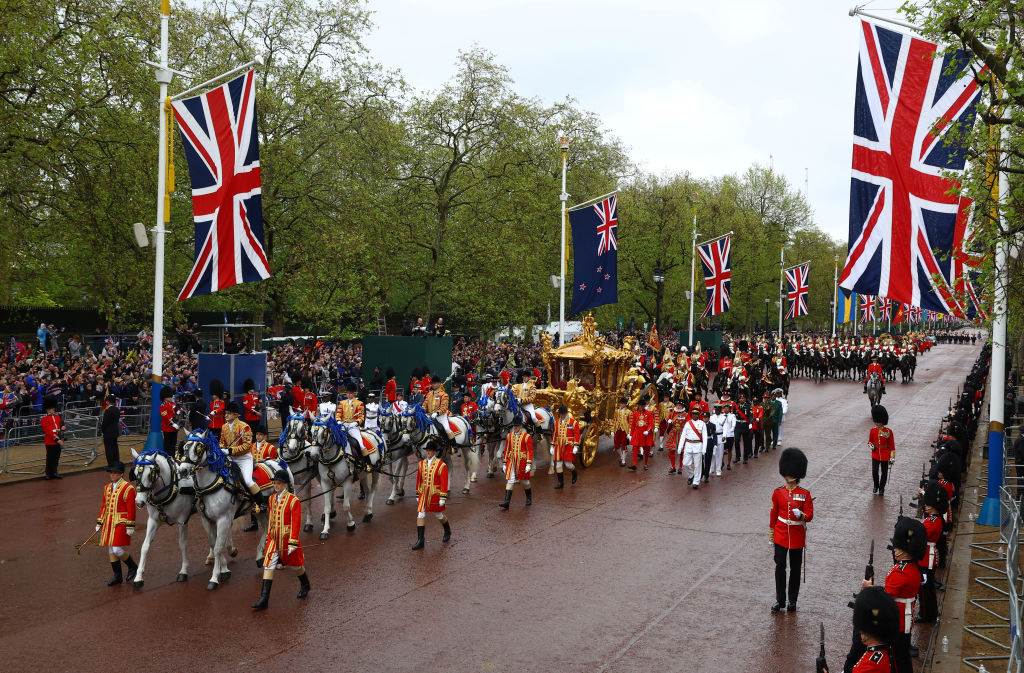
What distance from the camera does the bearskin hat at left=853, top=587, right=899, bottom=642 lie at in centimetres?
521

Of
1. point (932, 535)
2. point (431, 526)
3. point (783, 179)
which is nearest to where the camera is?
point (932, 535)

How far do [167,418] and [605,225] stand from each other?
11726mm

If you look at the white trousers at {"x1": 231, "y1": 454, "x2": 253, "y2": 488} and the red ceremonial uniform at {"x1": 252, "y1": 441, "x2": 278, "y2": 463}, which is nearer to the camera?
the white trousers at {"x1": 231, "y1": 454, "x2": 253, "y2": 488}

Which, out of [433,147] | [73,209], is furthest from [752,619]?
[433,147]

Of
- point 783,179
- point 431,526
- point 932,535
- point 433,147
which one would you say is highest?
point 783,179

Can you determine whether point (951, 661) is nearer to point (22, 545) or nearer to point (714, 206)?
point (22, 545)

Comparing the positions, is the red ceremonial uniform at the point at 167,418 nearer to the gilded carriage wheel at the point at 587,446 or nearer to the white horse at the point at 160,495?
the white horse at the point at 160,495

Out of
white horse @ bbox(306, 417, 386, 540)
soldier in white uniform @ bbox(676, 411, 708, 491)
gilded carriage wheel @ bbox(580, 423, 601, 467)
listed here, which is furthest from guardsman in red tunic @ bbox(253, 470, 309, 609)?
gilded carriage wheel @ bbox(580, 423, 601, 467)

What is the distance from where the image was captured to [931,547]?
8.48 m

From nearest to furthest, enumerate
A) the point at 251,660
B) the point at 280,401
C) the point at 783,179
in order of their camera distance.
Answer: the point at 251,660
the point at 280,401
the point at 783,179

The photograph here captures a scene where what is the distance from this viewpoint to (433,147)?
29938mm

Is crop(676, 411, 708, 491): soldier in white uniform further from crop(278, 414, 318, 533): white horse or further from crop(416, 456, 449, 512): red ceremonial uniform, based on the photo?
crop(278, 414, 318, 533): white horse

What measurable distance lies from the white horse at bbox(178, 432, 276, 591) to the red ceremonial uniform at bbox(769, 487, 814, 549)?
6.79 m

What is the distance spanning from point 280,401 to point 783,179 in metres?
54.8
